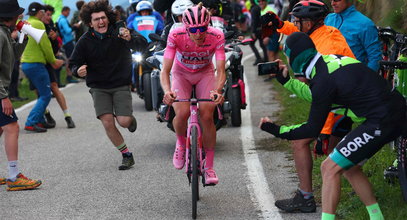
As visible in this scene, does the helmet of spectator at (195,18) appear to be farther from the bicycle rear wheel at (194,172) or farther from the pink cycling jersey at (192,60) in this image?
the bicycle rear wheel at (194,172)

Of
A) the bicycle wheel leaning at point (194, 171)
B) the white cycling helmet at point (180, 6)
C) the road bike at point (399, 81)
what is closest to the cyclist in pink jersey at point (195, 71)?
the bicycle wheel leaning at point (194, 171)

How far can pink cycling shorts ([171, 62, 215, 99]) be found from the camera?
8148 mm

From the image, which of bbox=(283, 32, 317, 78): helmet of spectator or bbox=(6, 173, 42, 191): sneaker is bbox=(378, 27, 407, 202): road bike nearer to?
bbox=(283, 32, 317, 78): helmet of spectator

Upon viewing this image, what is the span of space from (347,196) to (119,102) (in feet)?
11.2

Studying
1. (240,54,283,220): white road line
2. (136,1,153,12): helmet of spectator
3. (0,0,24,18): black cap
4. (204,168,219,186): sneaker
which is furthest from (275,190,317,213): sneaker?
(136,1,153,12): helmet of spectator

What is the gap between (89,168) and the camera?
9.77 metres

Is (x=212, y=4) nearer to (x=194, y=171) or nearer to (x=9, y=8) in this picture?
(x=9, y=8)

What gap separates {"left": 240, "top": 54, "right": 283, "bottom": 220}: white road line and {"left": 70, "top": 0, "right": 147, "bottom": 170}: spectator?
151cm

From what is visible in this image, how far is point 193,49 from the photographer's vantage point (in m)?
8.09

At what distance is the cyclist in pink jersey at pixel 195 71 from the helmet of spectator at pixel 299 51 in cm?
136

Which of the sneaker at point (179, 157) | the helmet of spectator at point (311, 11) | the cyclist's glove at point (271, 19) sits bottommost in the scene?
the sneaker at point (179, 157)

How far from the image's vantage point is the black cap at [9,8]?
8422mm

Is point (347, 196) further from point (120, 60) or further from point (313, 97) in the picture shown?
point (120, 60)

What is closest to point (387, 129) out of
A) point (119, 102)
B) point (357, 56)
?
point (357, 56)
